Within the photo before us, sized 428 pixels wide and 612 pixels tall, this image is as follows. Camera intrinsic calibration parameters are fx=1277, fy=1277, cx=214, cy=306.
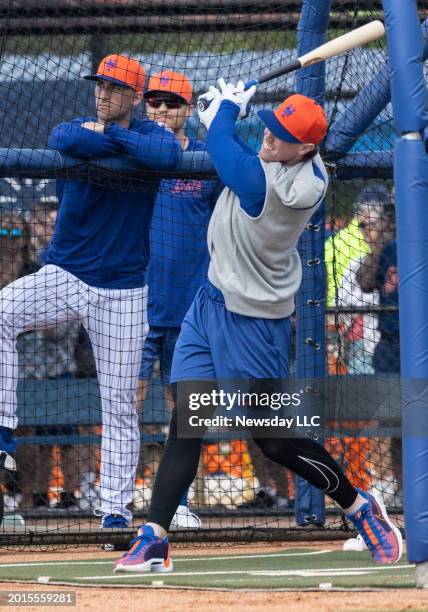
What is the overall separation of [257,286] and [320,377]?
195 cm

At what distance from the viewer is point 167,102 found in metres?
7.32

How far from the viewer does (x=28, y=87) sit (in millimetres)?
7711

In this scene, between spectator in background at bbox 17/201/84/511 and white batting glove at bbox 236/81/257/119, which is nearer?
white batting glove at bbox 236/81/257/119

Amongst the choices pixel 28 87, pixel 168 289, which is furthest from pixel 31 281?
pixel 28 87

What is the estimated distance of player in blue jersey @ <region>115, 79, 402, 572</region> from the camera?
17.7 ft

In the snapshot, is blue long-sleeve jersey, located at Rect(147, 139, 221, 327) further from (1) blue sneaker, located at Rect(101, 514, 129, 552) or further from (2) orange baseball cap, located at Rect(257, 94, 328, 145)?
(2) orange baseball cap, located at Rect(257, 94, 328, 145)

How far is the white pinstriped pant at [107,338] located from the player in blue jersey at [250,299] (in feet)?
3.98

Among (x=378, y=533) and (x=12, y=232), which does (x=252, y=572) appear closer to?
(x=378, y=533)

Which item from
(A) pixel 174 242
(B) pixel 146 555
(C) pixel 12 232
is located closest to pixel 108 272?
(A) pixel 174 242

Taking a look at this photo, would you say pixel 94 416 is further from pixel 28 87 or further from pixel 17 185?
pixel 28 87

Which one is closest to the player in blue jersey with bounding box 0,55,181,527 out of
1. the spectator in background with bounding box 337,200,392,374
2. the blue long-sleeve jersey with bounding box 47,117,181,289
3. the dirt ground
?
the blue long-sleeve jersey with bounding box 47,117,181,289

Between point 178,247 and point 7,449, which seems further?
point 178,247

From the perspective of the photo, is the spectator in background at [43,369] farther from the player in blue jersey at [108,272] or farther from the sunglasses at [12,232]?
the player in blue jersey at [108,272]

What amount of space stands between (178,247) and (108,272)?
26.1 inches
